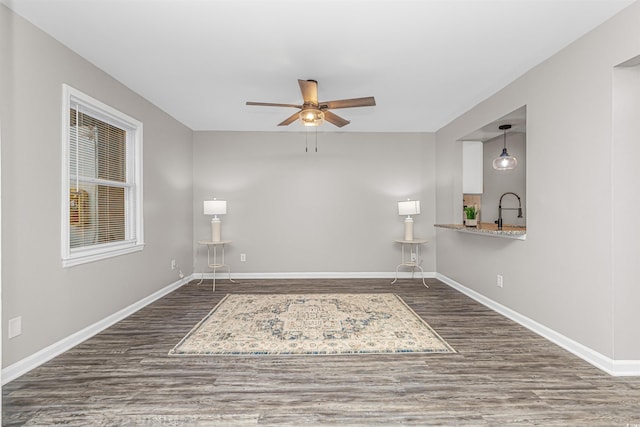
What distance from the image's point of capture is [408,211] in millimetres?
5090

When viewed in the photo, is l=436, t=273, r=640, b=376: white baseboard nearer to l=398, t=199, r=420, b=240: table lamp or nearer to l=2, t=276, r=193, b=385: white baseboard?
l=398, t=199, r=420, b=240: table lamp

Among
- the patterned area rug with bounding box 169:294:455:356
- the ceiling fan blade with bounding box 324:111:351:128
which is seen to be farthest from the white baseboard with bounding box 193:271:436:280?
the ceiling fan blade with bounding box 324:111:351:128

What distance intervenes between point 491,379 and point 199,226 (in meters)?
4.72

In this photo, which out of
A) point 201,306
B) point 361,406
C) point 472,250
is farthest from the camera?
point 472,250

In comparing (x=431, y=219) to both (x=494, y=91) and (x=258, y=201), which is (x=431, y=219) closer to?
(x=494, y=91)

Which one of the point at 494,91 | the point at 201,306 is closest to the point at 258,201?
the point at 201,306

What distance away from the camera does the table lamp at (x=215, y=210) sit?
16.1 ft

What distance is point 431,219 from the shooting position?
18.4 feet

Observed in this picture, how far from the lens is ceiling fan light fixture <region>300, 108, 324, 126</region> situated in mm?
3201

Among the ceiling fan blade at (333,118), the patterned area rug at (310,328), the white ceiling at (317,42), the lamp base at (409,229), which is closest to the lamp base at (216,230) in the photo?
the patterned area rug at (310,328)

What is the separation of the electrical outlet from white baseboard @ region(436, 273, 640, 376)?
4147mm

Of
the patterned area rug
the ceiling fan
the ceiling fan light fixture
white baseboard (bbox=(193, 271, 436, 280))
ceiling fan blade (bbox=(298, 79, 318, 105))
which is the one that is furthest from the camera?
white baseboard (bbox=(193, 271, 436, 280))

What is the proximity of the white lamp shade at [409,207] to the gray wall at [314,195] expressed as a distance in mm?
444

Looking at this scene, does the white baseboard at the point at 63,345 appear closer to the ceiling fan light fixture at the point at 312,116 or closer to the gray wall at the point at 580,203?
the ceiling fan light fixture at the point at 312,116
